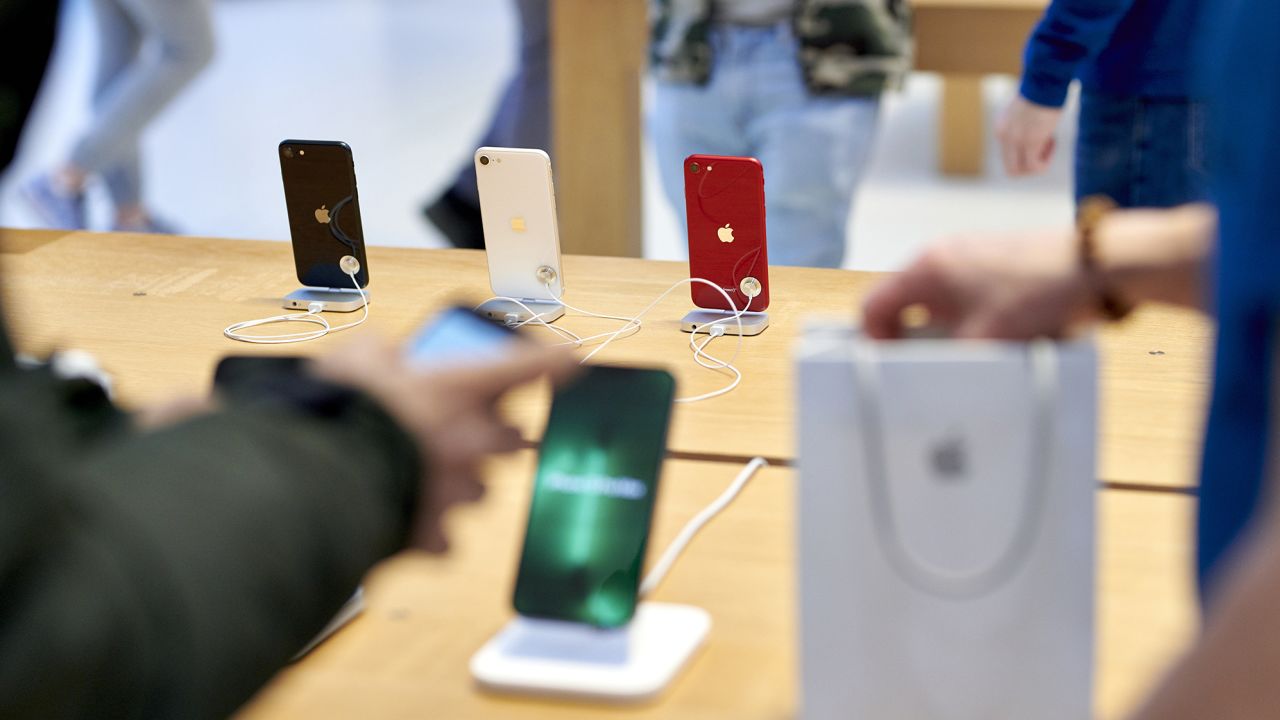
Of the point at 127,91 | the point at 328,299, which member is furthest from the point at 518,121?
the point at 328,299

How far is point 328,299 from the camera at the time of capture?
172 cm

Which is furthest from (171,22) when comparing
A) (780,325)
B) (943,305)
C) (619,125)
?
(943,305)

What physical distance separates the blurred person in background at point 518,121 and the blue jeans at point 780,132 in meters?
A: 0.67

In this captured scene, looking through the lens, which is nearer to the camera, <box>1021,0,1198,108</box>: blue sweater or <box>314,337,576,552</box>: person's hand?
<box>314,337,576,552</box>: person's hand

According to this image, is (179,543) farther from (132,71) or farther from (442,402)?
(132,71)

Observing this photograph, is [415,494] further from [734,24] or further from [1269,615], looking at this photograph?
[734,24]

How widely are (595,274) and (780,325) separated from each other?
312mm

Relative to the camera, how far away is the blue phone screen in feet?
2.48

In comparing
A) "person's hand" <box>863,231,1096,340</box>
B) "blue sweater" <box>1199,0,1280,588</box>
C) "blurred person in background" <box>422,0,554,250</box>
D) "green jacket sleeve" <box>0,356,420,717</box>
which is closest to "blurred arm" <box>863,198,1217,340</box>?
"person's hand" <box>863,231,1096,340</box>

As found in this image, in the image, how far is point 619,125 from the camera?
2980mm

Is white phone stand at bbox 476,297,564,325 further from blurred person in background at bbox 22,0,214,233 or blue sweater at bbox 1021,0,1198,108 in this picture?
blurred person in background at bbox 22,0,214,233

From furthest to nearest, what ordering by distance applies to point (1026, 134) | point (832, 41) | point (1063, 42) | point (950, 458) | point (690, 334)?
point (832, 41), point (1026, 134), point (1063, 42), point (690, 334), point (950, 458)

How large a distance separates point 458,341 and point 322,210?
981 mm

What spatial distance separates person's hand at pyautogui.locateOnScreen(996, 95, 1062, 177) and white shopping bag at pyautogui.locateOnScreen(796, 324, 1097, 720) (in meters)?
1.32
